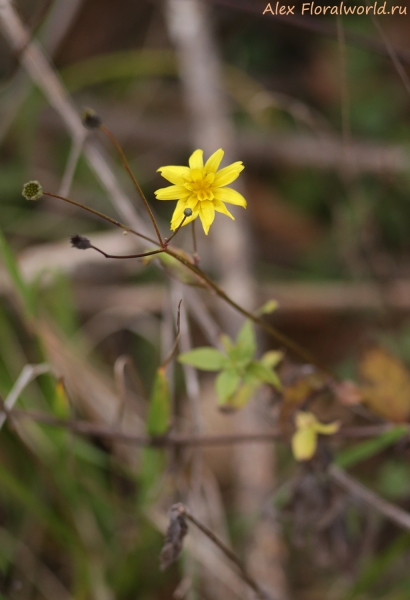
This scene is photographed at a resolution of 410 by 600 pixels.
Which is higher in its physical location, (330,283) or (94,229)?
(94,229)

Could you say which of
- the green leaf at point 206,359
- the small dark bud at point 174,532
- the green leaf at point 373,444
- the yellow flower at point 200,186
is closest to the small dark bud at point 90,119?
the yellow flower at point 200,186

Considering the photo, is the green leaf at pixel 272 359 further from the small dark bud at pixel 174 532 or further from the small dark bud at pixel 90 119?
the small dark bud at pixel 90 119

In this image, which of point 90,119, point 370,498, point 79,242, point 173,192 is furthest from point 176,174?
point 370,498

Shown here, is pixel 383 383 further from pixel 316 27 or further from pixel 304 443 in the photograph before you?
pixel 316 27

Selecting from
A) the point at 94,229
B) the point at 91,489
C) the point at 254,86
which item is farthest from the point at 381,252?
the point at 91,489

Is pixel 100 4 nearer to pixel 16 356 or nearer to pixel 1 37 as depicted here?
pixel 1 37

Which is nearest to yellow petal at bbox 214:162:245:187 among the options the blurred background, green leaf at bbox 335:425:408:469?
the blurred background

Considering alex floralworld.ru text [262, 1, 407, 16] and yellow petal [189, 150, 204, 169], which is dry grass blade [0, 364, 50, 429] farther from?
alex floralworld.ru text [262, 1, 407, 16]
